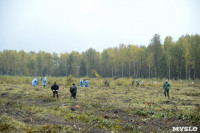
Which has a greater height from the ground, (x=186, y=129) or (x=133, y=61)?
(x=133, y=61)

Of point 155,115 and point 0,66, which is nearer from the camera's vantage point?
point 155,115

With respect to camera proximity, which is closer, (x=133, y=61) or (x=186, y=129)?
(x=186, y=129)

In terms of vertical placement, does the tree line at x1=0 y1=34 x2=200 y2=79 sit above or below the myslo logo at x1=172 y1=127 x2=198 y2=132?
above

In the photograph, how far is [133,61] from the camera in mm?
63875

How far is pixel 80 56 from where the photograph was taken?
8200cm

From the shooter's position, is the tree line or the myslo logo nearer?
the myslo logo

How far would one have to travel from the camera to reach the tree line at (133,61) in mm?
51619

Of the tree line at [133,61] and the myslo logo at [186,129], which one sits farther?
the tree line at [133,61]

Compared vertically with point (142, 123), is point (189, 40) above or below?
above

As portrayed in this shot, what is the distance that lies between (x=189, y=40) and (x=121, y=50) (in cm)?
2276

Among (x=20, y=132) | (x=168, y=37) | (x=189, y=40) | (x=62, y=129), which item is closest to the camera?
(x=20, y=132)

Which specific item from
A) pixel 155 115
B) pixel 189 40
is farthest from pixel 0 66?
pixel 155 115

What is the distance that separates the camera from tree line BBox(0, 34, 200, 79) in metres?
51.6

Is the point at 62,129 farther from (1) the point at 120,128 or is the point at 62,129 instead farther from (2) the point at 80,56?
(2) the point at 80,56
